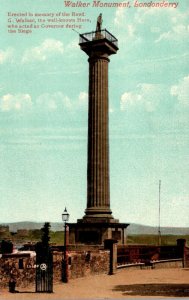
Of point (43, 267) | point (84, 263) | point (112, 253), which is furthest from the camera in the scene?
point (112, 253)

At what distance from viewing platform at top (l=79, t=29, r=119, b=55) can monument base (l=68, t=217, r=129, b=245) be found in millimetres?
13505

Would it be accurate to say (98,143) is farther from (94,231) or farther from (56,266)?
(56,266)

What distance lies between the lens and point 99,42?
38.2 m

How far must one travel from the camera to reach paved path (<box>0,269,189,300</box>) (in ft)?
60.7

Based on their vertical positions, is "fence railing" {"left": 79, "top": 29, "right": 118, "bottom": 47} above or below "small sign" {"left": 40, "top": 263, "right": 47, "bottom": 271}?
above

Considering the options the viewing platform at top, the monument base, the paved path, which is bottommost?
the paved path

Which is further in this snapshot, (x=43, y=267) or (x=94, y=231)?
(x=94, y=231)

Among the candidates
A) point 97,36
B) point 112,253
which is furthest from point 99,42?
point 112,253

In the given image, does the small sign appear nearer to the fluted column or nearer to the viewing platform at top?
the fluted column

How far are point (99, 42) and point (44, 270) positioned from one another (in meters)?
22.5

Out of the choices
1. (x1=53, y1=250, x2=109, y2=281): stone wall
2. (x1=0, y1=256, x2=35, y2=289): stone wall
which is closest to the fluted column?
(x1=53, y1=250, x2=109, y2=281): stone wall

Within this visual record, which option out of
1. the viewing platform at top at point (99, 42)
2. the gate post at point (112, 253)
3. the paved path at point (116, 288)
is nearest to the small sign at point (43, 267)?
the paved path at point (116, 288)

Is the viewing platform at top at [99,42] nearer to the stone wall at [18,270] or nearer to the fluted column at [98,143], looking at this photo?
the fluted column at [98,143]

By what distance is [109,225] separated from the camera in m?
35.7
